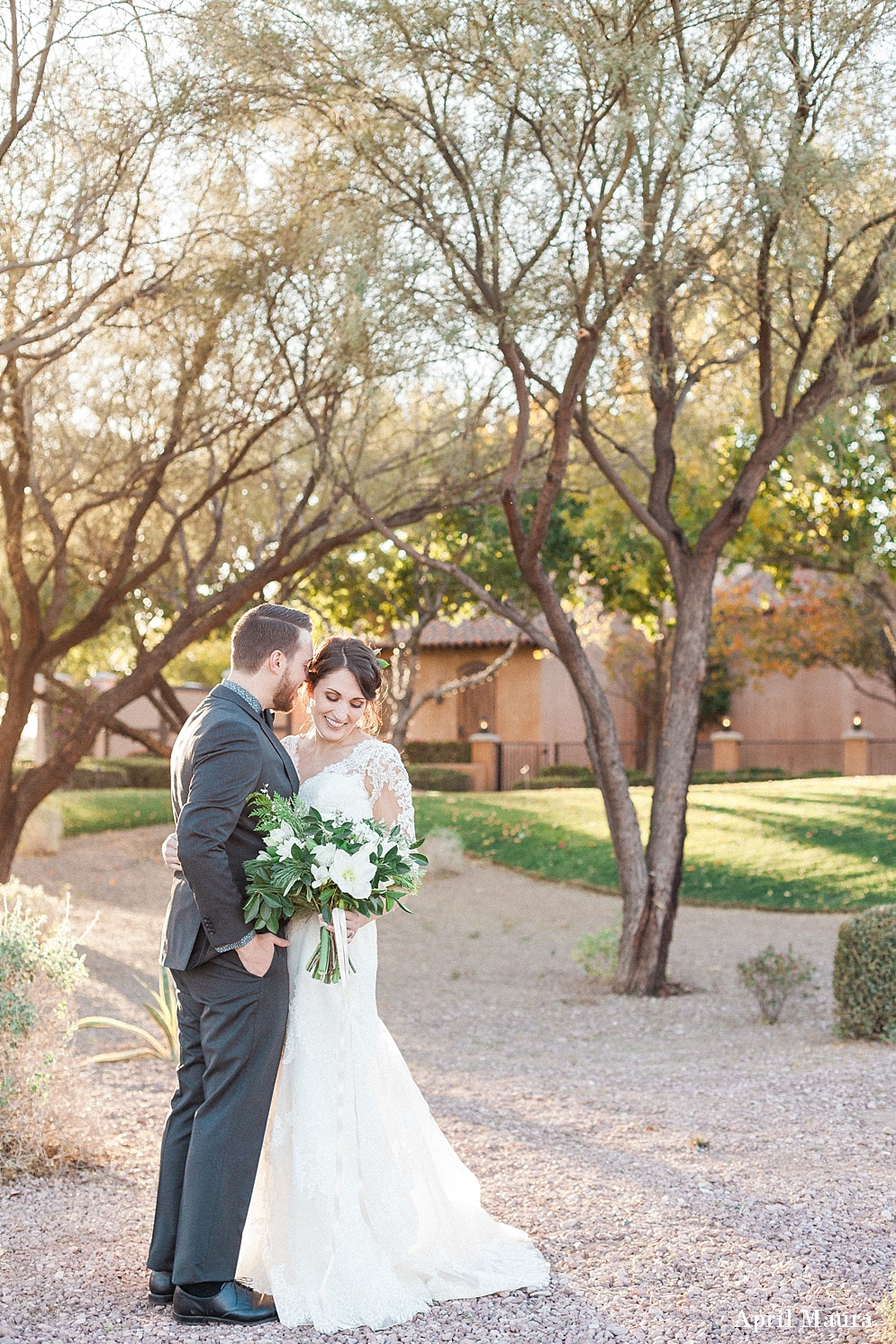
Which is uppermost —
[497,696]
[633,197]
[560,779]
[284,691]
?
[633,197]

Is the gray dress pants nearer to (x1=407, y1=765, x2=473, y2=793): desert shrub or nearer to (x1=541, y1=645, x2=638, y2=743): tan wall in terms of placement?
(x1=407, y1=765, x2=473, y2=793): desert shrub

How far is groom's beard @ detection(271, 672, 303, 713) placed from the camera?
3549 millimetres

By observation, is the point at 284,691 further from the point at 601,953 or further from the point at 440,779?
the point at 440,779

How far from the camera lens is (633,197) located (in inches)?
291

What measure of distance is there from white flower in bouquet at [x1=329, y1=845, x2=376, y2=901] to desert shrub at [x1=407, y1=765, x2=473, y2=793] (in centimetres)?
1987

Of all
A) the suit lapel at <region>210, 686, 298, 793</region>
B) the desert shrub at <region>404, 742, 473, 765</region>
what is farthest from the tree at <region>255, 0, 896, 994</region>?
the desert shrub at <region>404, 742, 473, 765</region>

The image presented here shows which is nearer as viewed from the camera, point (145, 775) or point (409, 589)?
point (409, 589)

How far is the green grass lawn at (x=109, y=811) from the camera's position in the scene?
1747cm

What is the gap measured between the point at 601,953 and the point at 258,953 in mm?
6768

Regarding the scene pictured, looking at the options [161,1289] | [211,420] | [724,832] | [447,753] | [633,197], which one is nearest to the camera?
[161,1289]

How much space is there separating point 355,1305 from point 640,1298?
0.82 m

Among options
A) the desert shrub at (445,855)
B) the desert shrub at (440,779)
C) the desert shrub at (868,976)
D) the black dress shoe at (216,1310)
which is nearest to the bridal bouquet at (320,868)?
the black dress shoe at (216,1310)

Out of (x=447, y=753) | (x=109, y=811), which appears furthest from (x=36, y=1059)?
(x=447, y=753)

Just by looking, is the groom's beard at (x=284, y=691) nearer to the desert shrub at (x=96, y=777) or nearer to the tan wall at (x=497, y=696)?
the desert shrub at (x=96, y=777)
